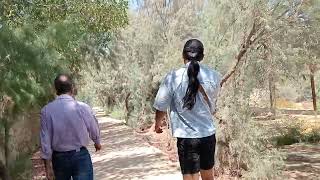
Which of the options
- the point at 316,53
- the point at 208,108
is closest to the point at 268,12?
the point at 316,53

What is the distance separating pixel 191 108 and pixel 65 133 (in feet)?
3.55

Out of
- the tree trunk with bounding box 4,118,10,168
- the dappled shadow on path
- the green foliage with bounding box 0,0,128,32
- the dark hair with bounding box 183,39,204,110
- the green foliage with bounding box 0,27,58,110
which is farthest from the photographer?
the dappled shadow on path

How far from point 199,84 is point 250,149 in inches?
278

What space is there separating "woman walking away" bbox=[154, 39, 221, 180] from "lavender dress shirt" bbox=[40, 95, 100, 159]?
680 mm

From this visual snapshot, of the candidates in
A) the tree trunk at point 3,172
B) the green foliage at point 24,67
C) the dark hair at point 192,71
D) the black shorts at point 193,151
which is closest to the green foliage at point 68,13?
the green foliage at point 24,67

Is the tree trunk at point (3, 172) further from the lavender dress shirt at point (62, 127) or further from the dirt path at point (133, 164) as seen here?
the lavender dress shirt at point (62, 127)

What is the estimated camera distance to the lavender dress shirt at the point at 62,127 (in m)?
4.40

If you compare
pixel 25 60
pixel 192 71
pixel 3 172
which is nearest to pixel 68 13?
pixel 3 172

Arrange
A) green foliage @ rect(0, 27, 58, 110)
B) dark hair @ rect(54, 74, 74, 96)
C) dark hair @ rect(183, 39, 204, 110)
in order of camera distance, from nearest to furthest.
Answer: dark hair @ rect(183, 39, 204, 110)
dark hair @ rect(54, 74, 74, 96)
green foliage @ rect(0, 27, 58, 110)

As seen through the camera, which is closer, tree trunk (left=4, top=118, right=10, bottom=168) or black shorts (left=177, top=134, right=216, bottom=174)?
black shorts (left=177, top=134, right=216, bottom=174)

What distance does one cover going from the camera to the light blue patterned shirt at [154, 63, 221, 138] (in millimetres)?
4363

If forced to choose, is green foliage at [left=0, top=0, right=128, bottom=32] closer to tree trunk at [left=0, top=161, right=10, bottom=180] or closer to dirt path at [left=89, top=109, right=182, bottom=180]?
tree trunk at [left=0, top=161, right=10, bottom=180]

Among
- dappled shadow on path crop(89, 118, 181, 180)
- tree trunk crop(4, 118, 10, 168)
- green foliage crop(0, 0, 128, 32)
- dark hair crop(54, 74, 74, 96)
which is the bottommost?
dappled shadow on path crop(89, 118, 181, 180)

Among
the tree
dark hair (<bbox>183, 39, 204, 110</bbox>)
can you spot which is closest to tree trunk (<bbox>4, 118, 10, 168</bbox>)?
the tree
